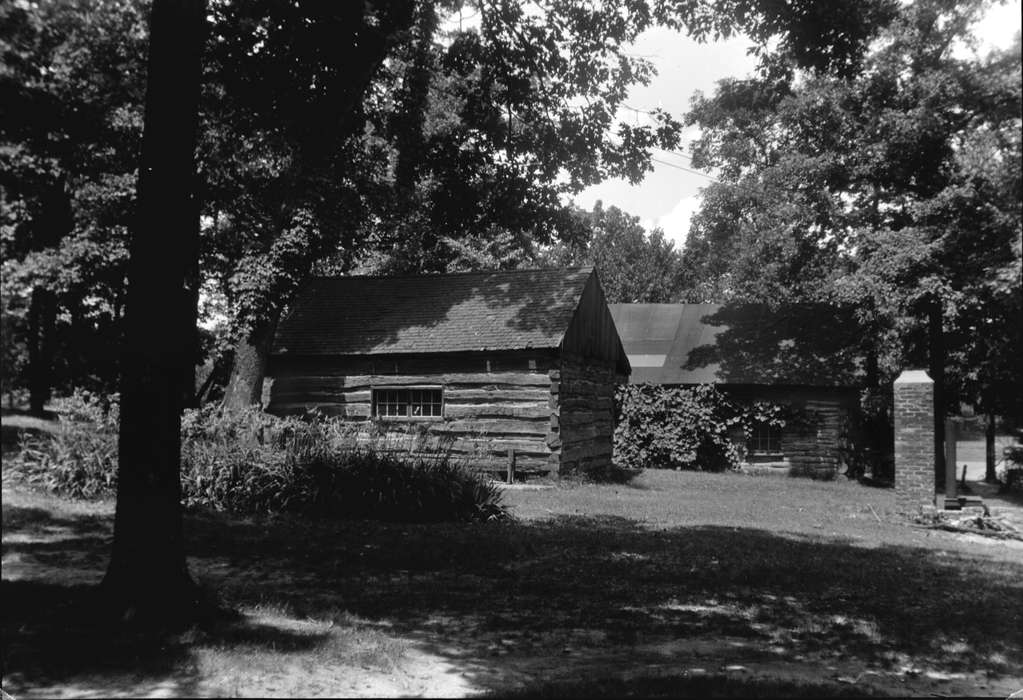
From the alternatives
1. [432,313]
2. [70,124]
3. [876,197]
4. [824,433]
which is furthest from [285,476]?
[876,197]

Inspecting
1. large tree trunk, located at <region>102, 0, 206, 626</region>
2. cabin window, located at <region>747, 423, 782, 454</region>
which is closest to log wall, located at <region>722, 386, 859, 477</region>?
cabin window, located at <region>747, 423, 782, 454</region>

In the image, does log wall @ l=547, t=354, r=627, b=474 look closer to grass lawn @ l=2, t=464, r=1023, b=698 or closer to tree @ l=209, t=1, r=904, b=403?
tree @ l=209, t=1, r=904, b=403

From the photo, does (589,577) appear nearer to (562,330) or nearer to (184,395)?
(184,395)

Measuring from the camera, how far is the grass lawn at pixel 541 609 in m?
4.43

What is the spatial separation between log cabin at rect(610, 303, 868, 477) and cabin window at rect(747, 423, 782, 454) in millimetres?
17

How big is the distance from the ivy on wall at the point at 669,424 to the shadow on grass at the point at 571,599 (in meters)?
9.11

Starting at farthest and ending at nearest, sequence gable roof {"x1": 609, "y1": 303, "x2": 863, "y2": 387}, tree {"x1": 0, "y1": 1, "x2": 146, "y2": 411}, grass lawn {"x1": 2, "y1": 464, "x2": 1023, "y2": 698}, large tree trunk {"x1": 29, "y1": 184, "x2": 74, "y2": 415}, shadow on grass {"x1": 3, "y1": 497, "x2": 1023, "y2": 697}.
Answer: large tree trunk {"x1": 29, "y1": 184, "x2": 74, "y2": 415} < tree {"x1": 0, "y1": 1, "x2": 146, "y2": 411} < shadow on grass {"x1": 3, "y1": 497, "x2": 1023, "y2": 697} < gable roof {"x1": 609, "y1": 303, "x2": 863, "y2": 387} < grass lawn {"x1": 2, "y1": 464, "x2": 1023, "y2": 698}

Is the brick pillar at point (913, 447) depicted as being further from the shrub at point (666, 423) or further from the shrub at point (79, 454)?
the shrub at point (79, 454)

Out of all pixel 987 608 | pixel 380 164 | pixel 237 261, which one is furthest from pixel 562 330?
pixel 987 608

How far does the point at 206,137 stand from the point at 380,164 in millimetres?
9859

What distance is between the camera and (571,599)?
7.33 metres

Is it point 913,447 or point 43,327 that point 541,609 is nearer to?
point 913,447

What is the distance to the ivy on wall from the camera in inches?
829

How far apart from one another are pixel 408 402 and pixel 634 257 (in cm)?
1646
